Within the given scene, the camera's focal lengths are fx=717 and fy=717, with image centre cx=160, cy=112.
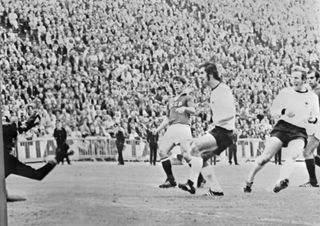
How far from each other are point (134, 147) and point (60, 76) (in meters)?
0.51

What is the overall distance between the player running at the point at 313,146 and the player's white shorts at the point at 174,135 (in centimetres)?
64

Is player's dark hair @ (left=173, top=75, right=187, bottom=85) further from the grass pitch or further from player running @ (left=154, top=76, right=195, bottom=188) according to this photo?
the grass pitch

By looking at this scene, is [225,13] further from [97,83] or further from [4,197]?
[4,197]

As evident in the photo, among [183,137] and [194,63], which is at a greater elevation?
[194,63]

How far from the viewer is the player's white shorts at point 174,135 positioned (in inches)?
143

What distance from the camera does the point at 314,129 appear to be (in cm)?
376

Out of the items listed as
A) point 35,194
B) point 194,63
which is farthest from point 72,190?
point 194,63

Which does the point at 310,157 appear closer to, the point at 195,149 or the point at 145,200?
the point at 195,149

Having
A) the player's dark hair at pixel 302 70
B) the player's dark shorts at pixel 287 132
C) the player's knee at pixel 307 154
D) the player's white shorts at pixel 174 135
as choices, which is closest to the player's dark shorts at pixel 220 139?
the player's white shorts at pixel 174 135

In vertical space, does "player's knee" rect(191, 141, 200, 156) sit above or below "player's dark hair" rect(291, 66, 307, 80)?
below

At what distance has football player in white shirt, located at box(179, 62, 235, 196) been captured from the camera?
3648 mm

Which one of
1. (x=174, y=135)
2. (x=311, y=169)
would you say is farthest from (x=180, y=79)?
(x=311, y=169)

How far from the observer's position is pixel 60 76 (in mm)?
3584

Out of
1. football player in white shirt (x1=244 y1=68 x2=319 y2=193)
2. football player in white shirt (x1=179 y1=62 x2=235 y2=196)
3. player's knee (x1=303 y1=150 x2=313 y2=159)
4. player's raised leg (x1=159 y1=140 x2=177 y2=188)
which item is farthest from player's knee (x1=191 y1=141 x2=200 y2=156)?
player's knee (x1=303 y1=150 x2=313 y2=159)
